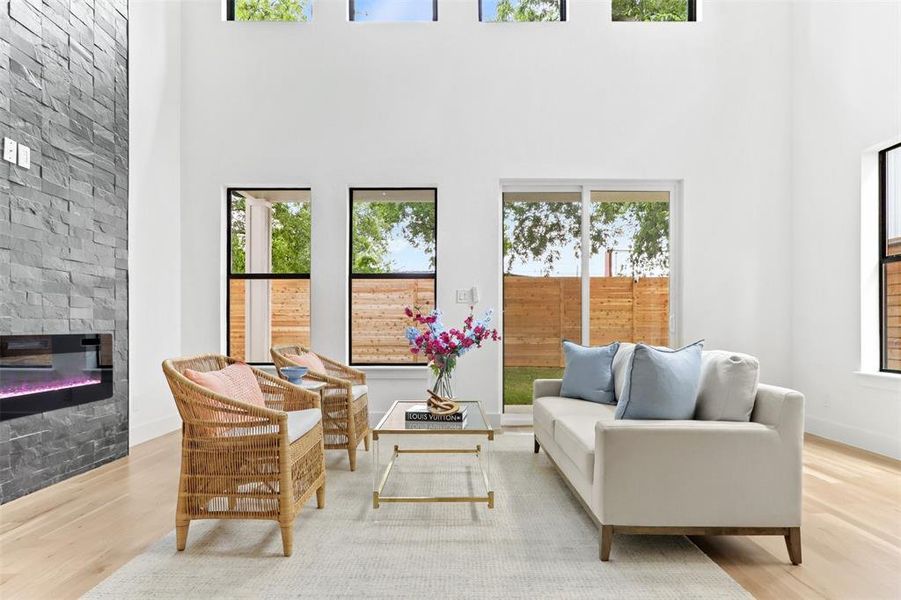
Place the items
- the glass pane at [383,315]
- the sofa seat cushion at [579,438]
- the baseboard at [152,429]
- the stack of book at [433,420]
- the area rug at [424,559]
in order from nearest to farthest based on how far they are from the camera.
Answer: the area rug at [424,559]
the sofa seat cushion at [579,438]
the stack of book at [433,420]
the baseboard at [152,429]
the glass pane at [383,315]

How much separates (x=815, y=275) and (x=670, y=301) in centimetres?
120

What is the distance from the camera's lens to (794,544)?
234 cm

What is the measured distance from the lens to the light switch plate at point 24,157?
3.24 m

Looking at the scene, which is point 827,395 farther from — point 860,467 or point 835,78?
point 835,78

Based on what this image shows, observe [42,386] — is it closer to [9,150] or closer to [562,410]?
[9,150]

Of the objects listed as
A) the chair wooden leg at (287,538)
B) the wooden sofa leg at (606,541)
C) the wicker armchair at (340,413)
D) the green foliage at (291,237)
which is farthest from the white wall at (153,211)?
the wooden sofa leg at (606,541)

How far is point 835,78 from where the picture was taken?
4777mm

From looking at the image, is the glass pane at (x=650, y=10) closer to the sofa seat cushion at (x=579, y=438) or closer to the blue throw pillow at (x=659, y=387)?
the sofa seat cushion at (x=579, y=438)

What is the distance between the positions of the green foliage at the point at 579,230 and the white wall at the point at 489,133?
250 millimetres

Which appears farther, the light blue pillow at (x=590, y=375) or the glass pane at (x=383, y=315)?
the glass pane at (x=383, y=315)

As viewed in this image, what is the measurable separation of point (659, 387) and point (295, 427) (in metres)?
1.66

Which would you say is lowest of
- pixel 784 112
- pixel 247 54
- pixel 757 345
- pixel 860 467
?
pixel 860 467

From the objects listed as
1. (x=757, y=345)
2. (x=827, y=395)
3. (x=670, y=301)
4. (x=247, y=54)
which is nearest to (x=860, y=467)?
(x=827, y=395)

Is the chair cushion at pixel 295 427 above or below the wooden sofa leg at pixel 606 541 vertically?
above
